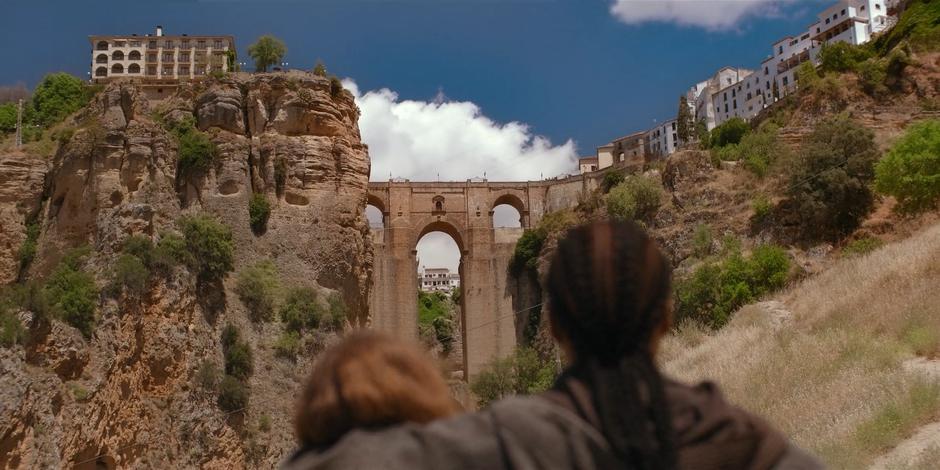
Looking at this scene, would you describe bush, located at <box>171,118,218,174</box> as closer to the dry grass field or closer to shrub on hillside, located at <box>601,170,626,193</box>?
the dry grass field

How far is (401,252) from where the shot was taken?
4925 cm

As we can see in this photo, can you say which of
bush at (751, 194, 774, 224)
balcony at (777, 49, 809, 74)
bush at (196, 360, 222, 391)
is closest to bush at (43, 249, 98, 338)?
bush at (196, 360, 222, 391)

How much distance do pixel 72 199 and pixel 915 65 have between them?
2962cm

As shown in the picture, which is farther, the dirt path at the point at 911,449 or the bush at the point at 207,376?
the bush at the point at 207,376

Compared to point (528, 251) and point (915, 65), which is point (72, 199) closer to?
point (528, 251)

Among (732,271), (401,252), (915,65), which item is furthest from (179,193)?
(915,65)

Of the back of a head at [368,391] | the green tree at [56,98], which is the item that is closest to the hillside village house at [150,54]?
the green tree at [56,98]

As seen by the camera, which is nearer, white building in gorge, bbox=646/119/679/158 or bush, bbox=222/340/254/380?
bush, bbox=222/340/254/380

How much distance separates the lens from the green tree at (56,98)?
112 ft

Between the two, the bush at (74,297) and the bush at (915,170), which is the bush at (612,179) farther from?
the bush at (74,297)

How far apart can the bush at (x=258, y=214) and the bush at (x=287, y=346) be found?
13.5 ft

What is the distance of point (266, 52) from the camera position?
36250 mm

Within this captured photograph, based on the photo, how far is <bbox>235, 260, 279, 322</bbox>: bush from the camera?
26328mm

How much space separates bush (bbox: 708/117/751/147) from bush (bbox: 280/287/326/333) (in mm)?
24360
